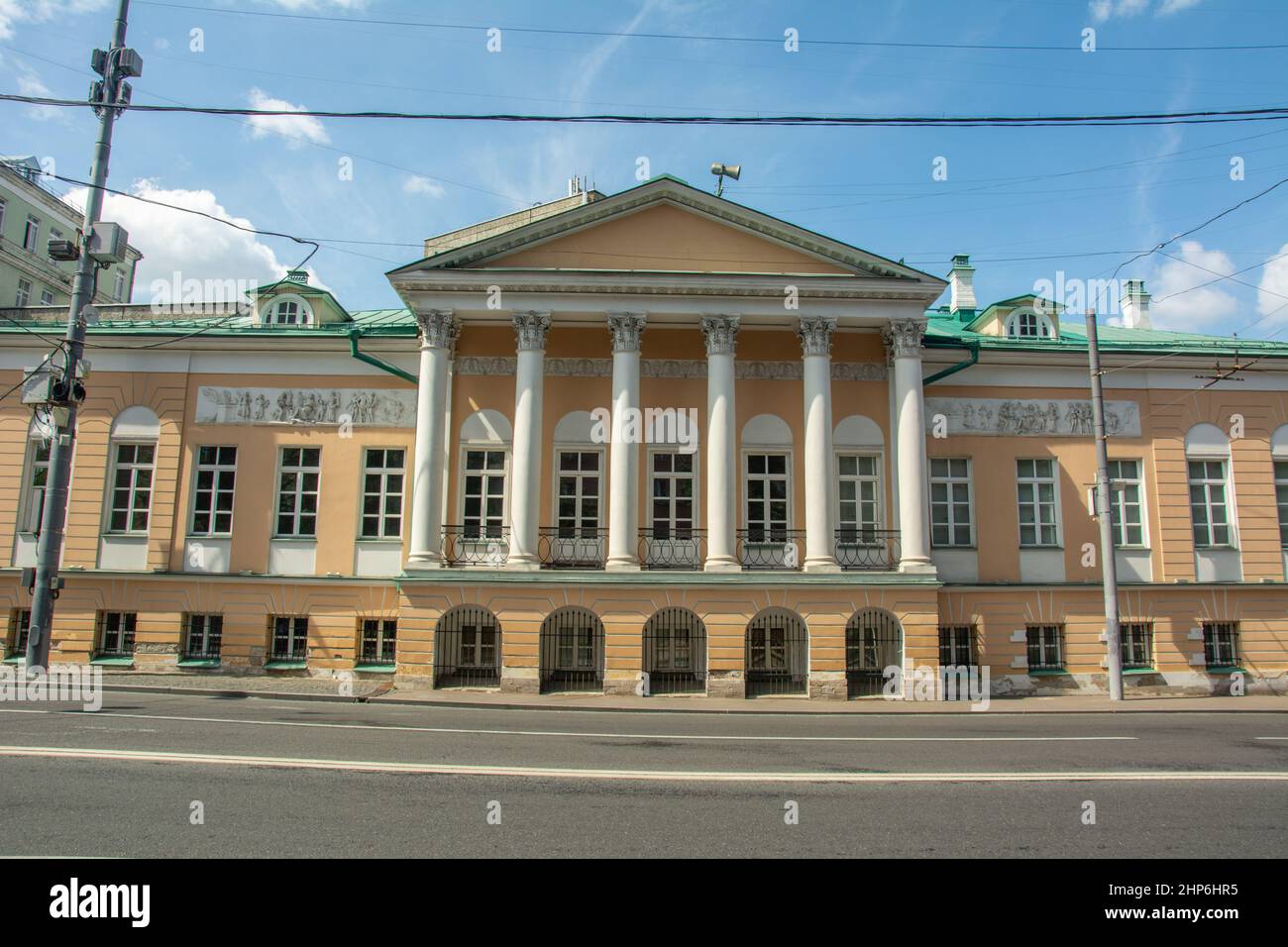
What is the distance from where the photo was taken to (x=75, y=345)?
17.1 meters

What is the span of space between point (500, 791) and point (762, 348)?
15.2m

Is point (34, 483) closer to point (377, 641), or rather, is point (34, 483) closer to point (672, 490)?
point (377, 641)

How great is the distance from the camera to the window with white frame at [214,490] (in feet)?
67.5

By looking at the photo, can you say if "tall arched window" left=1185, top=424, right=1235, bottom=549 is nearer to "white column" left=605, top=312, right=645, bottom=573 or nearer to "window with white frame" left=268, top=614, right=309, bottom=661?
"white column" left=605, top=312, right=645, bottom=573

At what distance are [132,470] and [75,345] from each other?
15.5 ft

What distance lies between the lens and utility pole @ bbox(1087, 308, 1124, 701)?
701 inches

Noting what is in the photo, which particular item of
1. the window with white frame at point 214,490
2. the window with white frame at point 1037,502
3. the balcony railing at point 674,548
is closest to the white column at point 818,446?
the balcony railing at point 674,548

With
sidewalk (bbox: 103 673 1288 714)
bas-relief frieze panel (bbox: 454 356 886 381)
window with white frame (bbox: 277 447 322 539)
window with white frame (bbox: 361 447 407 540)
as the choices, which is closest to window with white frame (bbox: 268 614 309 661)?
sidewalk (bbox: 103 673 1288 714)

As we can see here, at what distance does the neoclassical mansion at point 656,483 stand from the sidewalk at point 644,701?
716mm

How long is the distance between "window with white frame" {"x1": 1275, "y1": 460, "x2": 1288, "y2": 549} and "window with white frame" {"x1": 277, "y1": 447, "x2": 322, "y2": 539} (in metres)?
24.5

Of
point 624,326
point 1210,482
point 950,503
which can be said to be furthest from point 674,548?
point 1210,482
